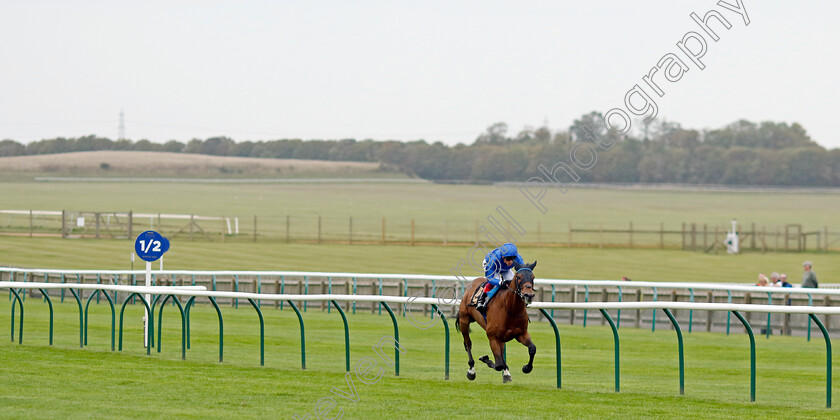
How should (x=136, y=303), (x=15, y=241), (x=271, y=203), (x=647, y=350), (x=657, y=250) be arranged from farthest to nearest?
1. (x=271, y=203)
2. (x=657, y=250)
3. (x=15, y=241)
4. (x=136, y=303)
5. (x=647, y=350)

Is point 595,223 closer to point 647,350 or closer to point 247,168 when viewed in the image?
point 247,168

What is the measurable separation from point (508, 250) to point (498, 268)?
0.59 ft

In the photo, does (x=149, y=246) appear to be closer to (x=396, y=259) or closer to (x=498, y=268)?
(x=498, y=268)

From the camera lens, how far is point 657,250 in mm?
47531

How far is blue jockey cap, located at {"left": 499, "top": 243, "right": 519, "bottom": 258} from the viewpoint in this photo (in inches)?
356

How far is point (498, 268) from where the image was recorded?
916 centimetres

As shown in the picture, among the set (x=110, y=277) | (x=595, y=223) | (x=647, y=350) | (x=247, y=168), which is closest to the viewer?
(x=647, y=350)

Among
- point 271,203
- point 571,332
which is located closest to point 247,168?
point 271,203

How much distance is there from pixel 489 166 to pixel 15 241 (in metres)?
57.0

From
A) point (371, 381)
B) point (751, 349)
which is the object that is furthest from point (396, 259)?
point (751, 349)

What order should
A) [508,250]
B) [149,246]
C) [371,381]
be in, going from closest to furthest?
[508,250], [371,381], [149,246]

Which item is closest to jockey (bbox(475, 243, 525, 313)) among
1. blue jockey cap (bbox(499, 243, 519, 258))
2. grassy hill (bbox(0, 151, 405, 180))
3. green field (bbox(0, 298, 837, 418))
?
blue jockey cap (bbox(499, 243, 519, 258))

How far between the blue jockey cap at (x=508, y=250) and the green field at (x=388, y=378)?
121 centimetres

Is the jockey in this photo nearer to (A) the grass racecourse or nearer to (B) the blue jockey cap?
(B) the blue jockey cap
